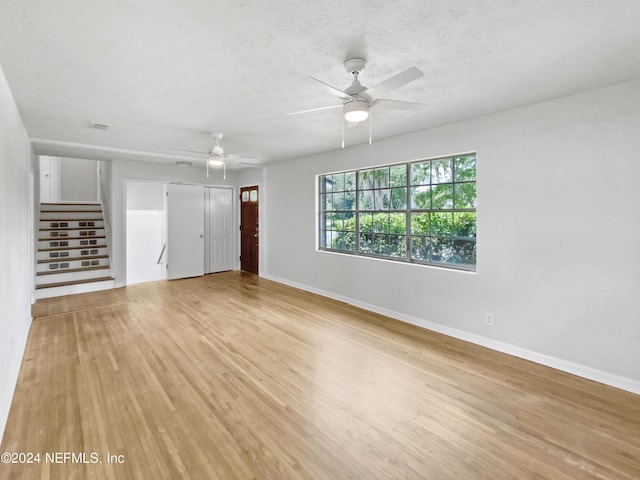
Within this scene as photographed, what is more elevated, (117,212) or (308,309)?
(117,212)

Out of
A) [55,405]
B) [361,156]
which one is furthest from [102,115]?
[361,156]

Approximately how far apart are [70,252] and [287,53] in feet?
21.4

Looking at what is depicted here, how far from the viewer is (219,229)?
25.7 feet

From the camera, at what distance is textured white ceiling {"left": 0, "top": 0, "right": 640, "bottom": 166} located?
5.59 feet

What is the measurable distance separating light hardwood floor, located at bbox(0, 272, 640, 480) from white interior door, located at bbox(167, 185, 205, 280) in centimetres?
314

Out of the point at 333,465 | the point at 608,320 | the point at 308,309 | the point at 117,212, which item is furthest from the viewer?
the point at 117,212

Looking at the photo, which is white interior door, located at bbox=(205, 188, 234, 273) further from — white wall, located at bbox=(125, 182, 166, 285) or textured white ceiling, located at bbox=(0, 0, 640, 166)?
textured white ceiling, located at bbox=(0, 0, 640, 166)

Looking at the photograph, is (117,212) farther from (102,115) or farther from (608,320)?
(608,320)

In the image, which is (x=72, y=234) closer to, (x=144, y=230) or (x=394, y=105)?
(x=144, y=230)

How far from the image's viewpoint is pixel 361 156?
16.0 feet

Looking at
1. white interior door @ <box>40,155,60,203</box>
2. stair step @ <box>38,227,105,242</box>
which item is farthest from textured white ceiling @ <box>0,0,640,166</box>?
white interior door @ <box>40,155,60,203</box>

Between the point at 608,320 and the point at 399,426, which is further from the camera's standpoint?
the point at 608,320

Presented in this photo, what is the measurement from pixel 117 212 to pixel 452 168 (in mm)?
6125

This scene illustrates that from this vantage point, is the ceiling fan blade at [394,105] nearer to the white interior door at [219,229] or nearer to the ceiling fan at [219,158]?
the ceiling fan at [219,158]
